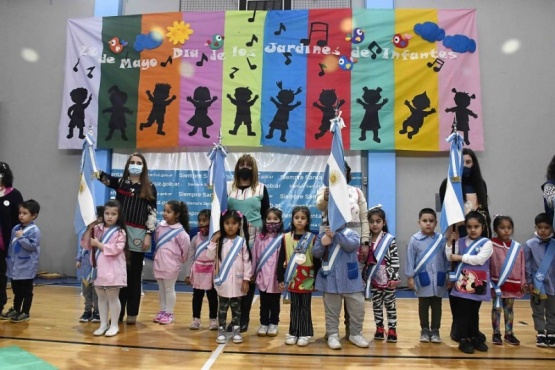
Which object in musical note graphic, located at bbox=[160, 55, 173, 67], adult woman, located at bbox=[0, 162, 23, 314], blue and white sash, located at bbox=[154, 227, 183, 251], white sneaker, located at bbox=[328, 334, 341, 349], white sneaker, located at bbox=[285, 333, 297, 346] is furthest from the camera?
musical note graphic, located at bbox=[160, 55, 173, 67]

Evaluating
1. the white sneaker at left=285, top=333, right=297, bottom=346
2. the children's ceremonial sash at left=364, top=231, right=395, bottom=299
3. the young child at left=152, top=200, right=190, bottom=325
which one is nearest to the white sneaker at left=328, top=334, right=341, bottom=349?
the white sneaker at left=285, top=333, right=297, bottom=346

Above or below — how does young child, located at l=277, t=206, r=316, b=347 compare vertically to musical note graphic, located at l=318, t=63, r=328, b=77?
below

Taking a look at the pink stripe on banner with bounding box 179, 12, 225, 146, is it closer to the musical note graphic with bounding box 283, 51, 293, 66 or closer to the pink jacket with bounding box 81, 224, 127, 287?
the musical note graphic with bounding box 283, 51, 293, 66

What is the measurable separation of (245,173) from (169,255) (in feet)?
3.56

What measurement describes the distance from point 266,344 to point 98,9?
19.4 ft

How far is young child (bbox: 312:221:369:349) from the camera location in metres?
3.21

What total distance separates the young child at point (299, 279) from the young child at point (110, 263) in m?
1.25

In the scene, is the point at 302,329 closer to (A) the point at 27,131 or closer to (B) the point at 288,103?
(B) the point at 288,103

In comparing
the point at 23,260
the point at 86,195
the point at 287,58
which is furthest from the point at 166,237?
the point at 287,58

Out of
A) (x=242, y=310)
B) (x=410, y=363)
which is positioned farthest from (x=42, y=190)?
(x=410, y=363)

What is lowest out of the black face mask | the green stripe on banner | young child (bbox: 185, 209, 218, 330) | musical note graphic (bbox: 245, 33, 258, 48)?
young child (bbox: 185, 209, 218, 330)

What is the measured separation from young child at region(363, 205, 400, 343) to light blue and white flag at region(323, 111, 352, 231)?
0.52m

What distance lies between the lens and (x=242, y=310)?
3.73 metres

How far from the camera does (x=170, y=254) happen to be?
13.5ft
